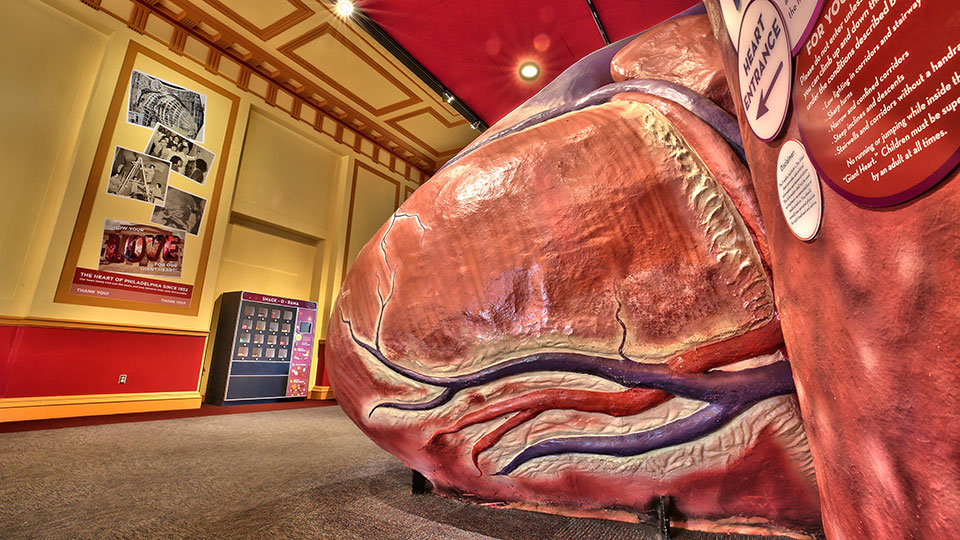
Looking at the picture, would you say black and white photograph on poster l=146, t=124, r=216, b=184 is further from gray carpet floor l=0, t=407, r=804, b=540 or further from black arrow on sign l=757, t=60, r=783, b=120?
black arrow on sign l=757, t=60, r=783, b=120

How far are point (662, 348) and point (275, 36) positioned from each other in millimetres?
4933

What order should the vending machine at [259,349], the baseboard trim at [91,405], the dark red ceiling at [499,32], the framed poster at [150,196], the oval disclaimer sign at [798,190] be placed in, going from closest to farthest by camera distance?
the oval disclaimer sign at [798,190] → the dark red ceiling at [499,32] → the baseboard trim at [91,405] → the framed poster at [150,196] → the vending machine at [259,349]

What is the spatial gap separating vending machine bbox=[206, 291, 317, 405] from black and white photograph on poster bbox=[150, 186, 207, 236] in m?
0.77

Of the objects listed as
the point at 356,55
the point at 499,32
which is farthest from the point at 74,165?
the point at 499,32

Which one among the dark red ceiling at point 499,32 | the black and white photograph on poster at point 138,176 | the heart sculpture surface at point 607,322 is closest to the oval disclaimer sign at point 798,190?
the heart sculpture surface at point 607,322

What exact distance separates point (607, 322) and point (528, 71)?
9.58 ft

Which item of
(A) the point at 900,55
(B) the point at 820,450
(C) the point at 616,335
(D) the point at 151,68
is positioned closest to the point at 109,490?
(C) the point at 616,335

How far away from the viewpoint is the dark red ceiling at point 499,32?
2.64 meters

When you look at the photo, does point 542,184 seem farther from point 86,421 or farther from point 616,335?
point 86,421

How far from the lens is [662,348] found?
648 millimetres

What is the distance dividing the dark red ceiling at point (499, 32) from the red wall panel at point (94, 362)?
3219 millimetres

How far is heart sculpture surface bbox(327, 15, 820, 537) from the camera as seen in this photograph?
62cm

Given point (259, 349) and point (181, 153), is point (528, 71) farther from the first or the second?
point (259, 349)

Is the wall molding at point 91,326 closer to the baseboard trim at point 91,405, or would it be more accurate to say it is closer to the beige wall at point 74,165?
the beige wall at point 74,165
